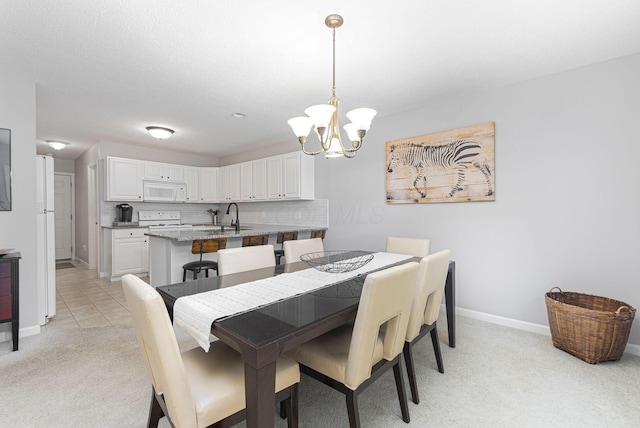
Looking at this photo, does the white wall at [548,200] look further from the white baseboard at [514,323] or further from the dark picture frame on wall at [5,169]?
the dark picture frame on wall at [5,169]

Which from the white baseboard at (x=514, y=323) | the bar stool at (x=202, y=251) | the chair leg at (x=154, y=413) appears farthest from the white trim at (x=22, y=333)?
the white baseboard at (x=514, y=323)

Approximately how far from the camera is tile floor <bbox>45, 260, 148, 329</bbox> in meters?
3.05

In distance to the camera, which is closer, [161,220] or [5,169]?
[5,169]

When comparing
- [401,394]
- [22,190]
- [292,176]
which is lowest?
[401,394]

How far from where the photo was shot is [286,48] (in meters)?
2.24

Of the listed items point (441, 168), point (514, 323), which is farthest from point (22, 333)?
point (514, 323)

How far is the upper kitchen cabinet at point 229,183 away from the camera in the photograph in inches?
224

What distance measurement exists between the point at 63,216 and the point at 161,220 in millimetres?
2938

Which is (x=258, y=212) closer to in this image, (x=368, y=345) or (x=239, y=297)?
(x=239, y=297)

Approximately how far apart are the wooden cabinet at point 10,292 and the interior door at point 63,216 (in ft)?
17.5

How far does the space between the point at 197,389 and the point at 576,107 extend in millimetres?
3418

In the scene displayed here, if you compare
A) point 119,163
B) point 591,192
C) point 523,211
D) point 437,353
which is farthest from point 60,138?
point 591,192

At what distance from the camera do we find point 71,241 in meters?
6.86

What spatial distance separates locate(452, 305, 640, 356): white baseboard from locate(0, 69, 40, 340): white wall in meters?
4.21
